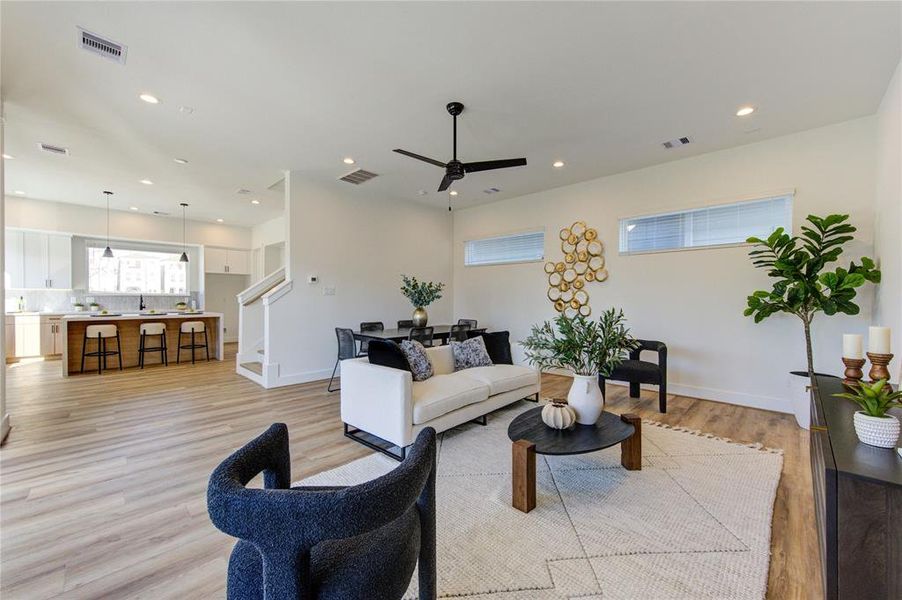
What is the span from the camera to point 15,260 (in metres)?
6.90

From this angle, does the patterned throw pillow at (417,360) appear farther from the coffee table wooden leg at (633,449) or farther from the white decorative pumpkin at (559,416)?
the coffee table wooden leg at (633,449)

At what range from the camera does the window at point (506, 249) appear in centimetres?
630

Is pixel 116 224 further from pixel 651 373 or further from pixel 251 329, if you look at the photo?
pixel 651 373

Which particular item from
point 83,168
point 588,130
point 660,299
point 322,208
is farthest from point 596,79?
point 83,168

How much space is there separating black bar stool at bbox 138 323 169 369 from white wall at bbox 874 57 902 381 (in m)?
9.38

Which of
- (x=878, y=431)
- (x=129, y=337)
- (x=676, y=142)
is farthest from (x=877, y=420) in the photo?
(x=129, y=337)

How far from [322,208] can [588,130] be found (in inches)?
154

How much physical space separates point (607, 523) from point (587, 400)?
30.8 inches

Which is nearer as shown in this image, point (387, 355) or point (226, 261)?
point (387, 355)

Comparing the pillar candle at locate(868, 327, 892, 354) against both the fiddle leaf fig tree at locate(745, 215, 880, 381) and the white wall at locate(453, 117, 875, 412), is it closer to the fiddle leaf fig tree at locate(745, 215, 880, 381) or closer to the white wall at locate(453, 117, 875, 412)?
the fiddle leaf fig tree at locate(745, 215, 880, 381)

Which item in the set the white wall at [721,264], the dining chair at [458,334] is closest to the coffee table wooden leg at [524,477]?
the white wall at [721,264]

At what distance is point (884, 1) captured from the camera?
2.21m

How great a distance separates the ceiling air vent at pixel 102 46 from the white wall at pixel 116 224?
262 inches

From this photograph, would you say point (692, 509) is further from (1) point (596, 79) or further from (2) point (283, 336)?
(2) point (283, 336)
